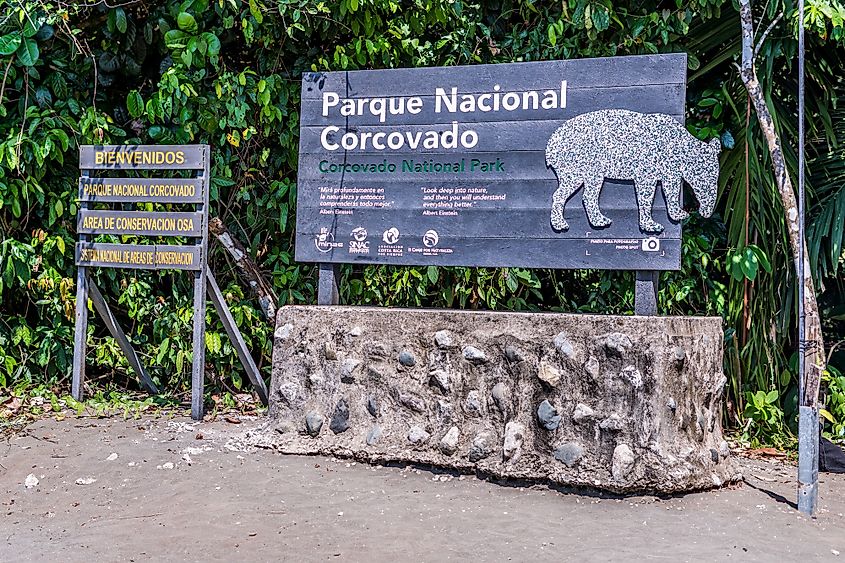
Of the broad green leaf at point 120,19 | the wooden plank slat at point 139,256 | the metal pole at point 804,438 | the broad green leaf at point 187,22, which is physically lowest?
the metal pole at point 804,438

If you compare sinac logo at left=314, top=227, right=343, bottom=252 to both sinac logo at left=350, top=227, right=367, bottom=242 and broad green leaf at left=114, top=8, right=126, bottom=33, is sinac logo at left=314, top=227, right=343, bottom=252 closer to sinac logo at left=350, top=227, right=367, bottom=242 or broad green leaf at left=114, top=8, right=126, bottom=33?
sinac logo at left=350, top=227, right=367, bottom=242

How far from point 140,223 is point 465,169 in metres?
2.39

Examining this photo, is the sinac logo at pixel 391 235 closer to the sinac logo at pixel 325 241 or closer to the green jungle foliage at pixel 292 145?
the sinac logo at pixel 325 241

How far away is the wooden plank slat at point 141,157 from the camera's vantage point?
5.89m

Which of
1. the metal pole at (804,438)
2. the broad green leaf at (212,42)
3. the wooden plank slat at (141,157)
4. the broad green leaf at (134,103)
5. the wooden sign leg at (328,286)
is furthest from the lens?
the broad green leaf at (134,103)

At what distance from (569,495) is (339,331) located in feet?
5.42

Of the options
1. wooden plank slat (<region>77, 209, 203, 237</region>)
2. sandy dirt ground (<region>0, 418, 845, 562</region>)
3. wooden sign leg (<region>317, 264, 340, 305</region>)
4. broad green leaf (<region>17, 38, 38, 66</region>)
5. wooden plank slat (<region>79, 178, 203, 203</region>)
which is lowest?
sandy dirt ground (<region>0, 418, 845, 562</region>)

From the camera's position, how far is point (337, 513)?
419 centimetres

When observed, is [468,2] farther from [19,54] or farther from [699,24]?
[19,54]

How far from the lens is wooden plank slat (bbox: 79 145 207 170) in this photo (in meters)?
5.89

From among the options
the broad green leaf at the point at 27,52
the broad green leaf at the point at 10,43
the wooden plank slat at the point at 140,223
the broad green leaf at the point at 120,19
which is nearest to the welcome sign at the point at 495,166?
the wooden plank slat at the point at 140,223

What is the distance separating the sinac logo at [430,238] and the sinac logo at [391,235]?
0.59 feet

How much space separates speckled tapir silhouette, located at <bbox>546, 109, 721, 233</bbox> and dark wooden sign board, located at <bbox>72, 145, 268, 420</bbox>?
2.45 m

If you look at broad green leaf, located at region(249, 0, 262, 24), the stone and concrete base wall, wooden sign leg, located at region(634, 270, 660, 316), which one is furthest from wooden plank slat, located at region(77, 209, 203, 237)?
wooden sign leg, located at region(634, 270, 660, 316)
